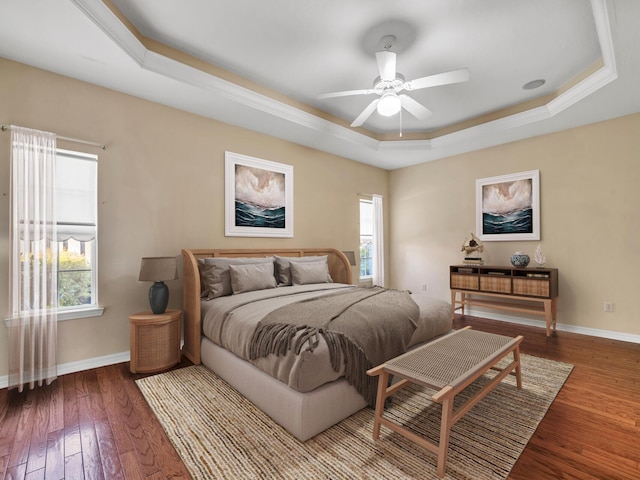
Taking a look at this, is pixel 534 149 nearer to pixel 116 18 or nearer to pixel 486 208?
pixel 486 208

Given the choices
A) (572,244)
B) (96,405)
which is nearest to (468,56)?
(572,244)

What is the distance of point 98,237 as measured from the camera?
292cm

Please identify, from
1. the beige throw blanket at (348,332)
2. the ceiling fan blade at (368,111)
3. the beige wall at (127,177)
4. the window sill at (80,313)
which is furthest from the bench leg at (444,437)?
the window sill at (80,313)

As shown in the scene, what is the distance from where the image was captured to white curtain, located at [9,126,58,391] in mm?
2420

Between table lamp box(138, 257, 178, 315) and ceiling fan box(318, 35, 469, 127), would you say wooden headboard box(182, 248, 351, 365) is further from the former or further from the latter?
ceiling fan box(318, 35, 469, 127)

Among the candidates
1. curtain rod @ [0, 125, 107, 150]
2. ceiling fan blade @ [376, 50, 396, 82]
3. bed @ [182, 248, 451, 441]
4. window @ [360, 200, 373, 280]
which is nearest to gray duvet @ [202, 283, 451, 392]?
bed @ [182, 248, 451, 441]

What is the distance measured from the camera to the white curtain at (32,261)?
95.3 inches

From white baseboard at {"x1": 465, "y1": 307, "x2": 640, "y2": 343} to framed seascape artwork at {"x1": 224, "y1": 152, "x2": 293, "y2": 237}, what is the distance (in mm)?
3289

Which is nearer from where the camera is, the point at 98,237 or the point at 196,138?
the point at 98,237

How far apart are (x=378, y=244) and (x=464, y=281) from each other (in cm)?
169

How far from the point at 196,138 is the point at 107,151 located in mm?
932

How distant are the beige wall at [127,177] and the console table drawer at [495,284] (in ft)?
10.4

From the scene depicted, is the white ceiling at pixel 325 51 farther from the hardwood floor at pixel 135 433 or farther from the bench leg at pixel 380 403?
the bench leg at pixel 380 403

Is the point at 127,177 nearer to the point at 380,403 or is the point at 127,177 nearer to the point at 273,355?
the point at 273,355
